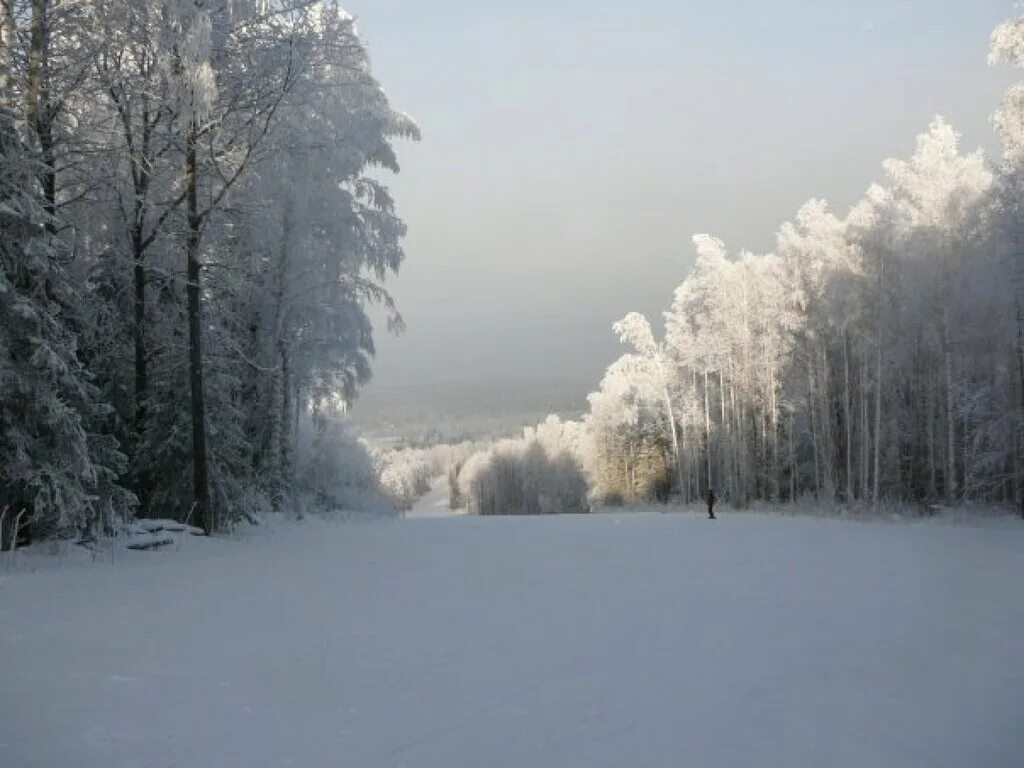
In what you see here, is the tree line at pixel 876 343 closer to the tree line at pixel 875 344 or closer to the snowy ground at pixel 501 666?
the tree line at pixel 875 344

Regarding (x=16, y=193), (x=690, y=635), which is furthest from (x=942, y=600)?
(x=16, y=193)

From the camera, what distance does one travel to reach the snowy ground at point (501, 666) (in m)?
4.22

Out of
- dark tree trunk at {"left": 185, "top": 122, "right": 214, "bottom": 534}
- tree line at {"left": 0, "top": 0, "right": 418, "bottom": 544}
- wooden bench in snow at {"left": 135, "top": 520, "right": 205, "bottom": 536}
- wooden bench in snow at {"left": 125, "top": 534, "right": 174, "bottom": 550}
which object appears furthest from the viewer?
dark tree trunk at {"left": 185, "top": 122, "right": 214, "bottom": 534}

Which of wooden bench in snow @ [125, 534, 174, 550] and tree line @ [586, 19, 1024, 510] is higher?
tree line @ [586, 19, 1024, 510]

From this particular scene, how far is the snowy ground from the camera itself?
4.22 meters

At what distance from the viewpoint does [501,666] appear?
5781 millimetres

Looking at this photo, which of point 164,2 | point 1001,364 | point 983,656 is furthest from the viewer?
point 1001,364

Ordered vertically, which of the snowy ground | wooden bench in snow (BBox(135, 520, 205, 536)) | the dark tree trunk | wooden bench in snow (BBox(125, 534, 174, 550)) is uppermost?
the dark tree trunk

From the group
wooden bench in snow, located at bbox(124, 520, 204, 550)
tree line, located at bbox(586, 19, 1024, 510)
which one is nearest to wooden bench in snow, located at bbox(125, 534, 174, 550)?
wooden bench in snow, located at bbox(124, 520, 204, 550)

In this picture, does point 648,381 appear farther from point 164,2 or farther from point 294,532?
point 164,2

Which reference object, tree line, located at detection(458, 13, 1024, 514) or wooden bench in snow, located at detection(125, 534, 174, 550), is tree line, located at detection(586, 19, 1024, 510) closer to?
tree line, located at detection(458, 13, 1024, 514)

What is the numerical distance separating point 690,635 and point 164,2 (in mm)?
12520

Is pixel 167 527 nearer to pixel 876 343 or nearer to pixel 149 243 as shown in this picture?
pixel 149 243

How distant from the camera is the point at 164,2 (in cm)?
1255
